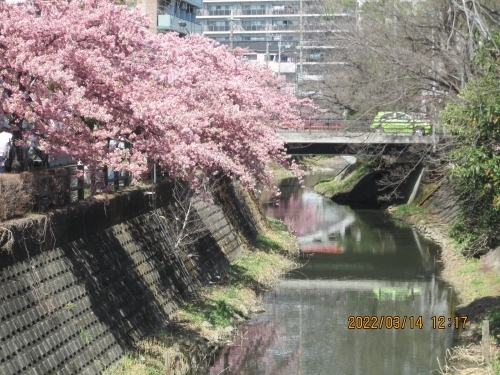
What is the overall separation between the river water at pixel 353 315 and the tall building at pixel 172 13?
1572 cm

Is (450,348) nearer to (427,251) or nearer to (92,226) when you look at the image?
(92,226)

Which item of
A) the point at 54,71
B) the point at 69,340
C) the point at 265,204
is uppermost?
the point at 54,71

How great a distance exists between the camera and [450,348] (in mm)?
19375

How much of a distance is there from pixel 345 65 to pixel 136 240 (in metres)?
28.2

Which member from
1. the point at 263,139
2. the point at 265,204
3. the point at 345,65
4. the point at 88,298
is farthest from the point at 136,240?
the point at 265,204

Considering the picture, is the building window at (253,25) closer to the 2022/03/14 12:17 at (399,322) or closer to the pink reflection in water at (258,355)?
the 2022/03/14 12:17 at (399,322)

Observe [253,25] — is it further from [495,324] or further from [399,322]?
[495,324]

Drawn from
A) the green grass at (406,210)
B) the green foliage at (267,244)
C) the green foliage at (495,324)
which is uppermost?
the green foliage at (495,324)

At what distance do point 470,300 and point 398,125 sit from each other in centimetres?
1796

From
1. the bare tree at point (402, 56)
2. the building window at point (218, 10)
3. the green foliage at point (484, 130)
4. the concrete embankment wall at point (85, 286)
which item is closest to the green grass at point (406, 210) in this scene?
the bare tree at point (402, 56)

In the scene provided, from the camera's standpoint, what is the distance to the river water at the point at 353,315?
18.4 metres

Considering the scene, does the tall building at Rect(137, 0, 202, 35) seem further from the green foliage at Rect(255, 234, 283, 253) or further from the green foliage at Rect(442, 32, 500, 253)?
the green foliage at Rect(442, 32, 500, 253)

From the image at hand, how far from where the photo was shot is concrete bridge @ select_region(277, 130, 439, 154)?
132 ft

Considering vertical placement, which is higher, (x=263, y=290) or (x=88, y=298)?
(x=88, y=298)
